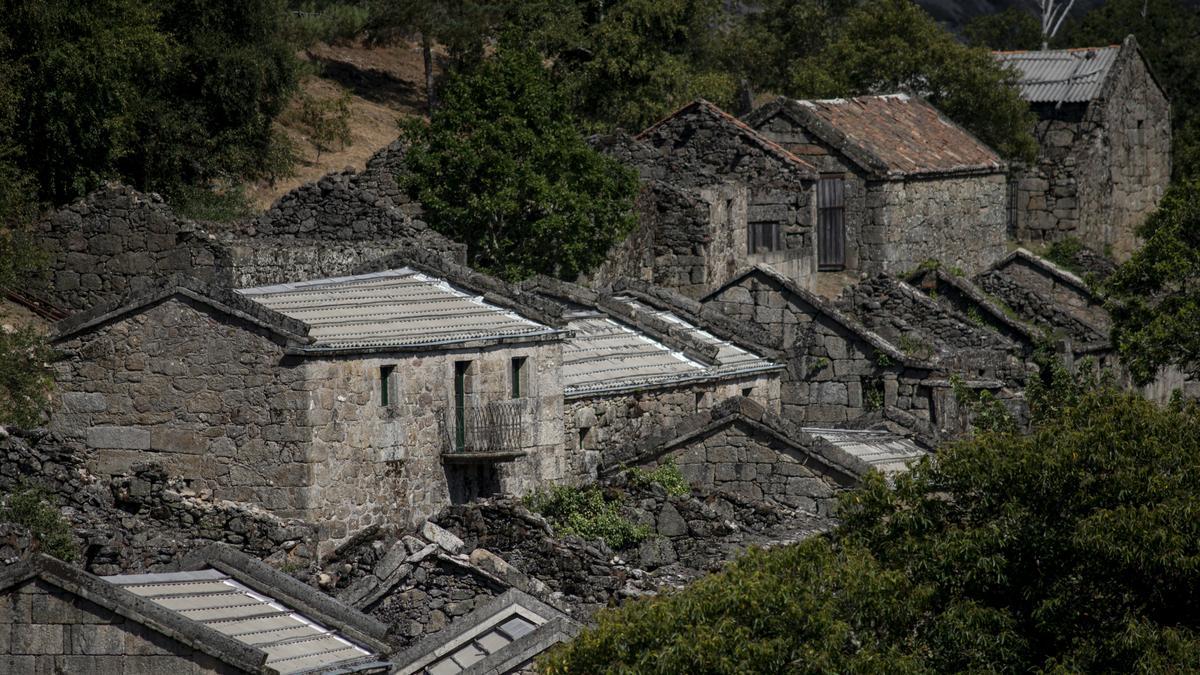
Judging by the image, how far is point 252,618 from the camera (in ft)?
68.3

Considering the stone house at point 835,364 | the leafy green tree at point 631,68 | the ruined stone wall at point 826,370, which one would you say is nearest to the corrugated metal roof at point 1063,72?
the leafy green tree at point 631,68

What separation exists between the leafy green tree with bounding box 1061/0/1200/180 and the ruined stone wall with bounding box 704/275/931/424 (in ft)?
94.0

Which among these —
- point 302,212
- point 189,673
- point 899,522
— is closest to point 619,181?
point 302,212

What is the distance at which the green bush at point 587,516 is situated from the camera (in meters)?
27.4

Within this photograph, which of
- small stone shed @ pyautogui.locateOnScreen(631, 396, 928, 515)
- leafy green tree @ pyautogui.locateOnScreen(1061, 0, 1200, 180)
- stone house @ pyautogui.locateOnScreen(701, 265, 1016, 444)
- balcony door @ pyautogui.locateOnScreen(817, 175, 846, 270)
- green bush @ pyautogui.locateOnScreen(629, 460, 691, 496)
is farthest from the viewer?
leafy green tree @ pyautogui.locateOnScreen(1061, 0, 1200, 180)

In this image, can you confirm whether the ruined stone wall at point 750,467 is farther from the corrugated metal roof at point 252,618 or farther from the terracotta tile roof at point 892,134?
the terracotta tile roof at point 892,134

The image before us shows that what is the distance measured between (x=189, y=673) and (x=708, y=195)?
27439 mm

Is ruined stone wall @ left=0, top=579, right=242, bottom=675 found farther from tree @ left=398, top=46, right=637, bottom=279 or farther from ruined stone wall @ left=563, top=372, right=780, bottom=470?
tree @ left=398, top=46, right=637, bottom=279

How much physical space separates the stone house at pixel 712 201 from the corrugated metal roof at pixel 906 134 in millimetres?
1867

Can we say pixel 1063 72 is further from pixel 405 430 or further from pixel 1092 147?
pixel 405 430

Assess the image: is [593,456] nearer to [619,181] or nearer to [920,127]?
[619,181]

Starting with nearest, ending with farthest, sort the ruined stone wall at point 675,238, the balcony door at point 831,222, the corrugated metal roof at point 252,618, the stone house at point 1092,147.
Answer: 1. the corrugated metal roof at point 252,618
2. the ruined stone wall at point 675,238
3. the balcony door at point 831,222
4. the stone house at point 1092,147

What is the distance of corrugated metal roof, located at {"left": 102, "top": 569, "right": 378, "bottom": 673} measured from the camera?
2006cm

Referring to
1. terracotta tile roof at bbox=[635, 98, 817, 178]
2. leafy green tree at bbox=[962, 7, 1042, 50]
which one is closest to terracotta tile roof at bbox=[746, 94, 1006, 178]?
terracotta tile roof at bbox=[635, 98, 817, 178]
